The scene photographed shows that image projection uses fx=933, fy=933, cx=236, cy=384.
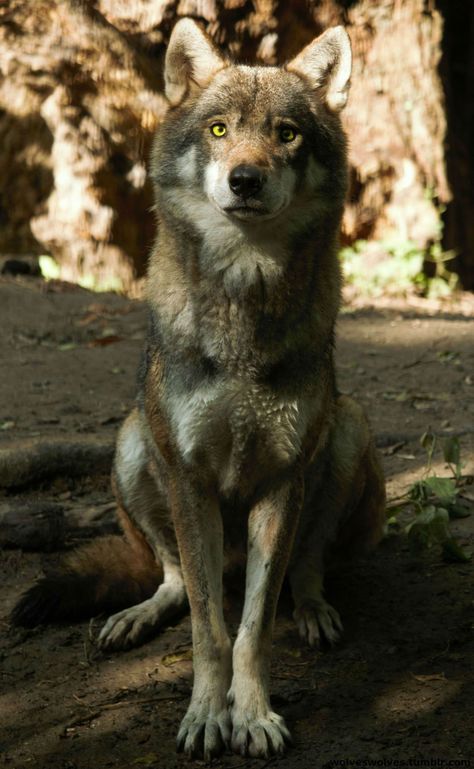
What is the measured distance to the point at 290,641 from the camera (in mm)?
4180

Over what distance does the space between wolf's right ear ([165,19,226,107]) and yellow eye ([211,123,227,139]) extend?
318 mm

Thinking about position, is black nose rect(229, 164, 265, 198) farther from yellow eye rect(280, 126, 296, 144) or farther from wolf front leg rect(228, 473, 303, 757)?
wolf front leg rect(228, 473, 303, 757)

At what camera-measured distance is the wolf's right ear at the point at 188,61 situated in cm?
389

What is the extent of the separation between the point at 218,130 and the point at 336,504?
5.94 feet

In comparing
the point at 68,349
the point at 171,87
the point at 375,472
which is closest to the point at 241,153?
the point at 171,87

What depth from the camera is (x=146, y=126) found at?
11539 mm

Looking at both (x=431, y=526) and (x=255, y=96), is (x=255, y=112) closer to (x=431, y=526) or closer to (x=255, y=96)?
(x=255, y=96)

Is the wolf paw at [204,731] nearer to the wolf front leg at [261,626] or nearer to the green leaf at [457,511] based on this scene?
the wolf front leg at [261,626]

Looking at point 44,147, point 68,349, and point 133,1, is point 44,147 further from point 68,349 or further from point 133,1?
point 68,349

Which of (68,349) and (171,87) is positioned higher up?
(171,87)

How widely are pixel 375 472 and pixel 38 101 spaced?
8.34 m

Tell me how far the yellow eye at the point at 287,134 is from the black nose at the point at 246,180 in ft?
1.14

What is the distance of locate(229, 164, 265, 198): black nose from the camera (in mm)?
3406

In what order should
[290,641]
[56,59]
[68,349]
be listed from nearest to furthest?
[290,641], [68,349], [56,59]
